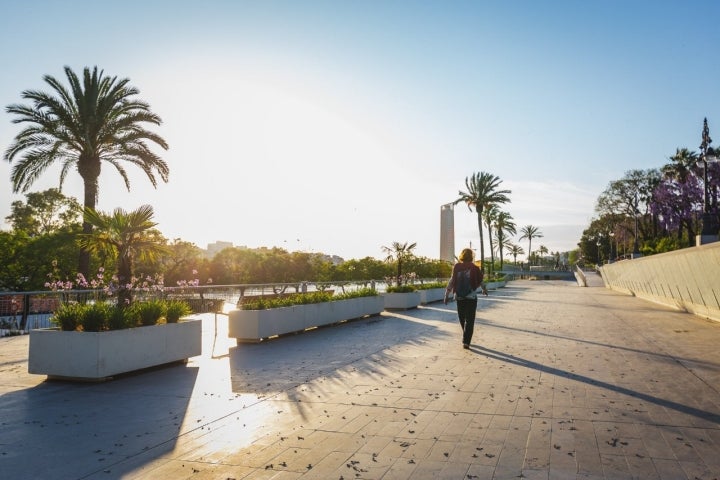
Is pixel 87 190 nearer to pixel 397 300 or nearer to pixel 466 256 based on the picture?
pixel 397 300

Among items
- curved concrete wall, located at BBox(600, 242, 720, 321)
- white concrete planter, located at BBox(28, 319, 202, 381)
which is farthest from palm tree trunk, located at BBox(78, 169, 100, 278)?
curved concrete wall, located at BBox(600, 242, 720, 321)

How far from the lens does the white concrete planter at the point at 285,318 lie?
12062 mm

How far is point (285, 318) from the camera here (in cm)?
1310

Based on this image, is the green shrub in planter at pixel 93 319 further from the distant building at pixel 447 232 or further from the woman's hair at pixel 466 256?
the distant building at pixel 447 232

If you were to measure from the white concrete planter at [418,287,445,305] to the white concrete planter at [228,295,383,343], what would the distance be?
8915 millimetres

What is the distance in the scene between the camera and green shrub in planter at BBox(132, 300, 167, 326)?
28.1 feet

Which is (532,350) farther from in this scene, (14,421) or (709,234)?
(709,234)

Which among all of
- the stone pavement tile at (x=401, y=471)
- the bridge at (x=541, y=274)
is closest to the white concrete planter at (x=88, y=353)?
the stone pavement tile at (x=401, y=471)

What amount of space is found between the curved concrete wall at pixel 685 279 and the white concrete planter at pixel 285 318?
11791 mm

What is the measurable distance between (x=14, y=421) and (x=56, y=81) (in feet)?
60.6

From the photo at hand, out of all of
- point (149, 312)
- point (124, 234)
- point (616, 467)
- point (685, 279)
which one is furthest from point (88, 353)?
point (685, 279)

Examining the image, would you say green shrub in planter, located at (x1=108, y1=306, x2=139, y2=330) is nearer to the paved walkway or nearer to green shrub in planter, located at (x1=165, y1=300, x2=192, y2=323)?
green shrub in planter, located at (x1=165, y1=300, x2=192, y2=323)

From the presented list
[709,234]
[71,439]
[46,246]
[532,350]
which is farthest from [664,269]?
[46,246]

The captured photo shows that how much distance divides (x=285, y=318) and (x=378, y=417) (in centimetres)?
763
